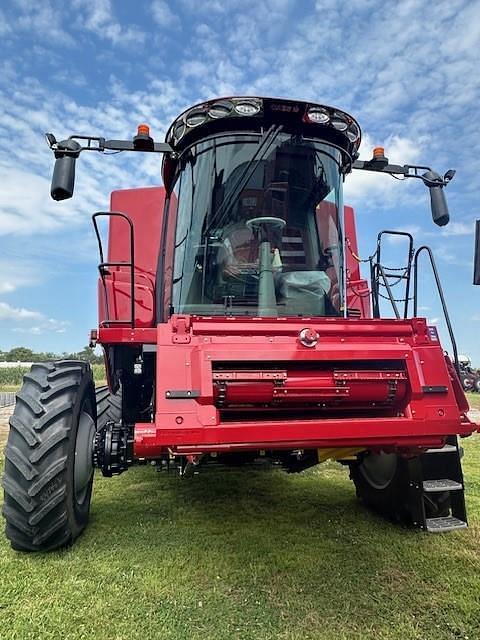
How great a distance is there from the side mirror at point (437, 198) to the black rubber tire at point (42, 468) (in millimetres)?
2927

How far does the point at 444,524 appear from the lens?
3422 millimetres

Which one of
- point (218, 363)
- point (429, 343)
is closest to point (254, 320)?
point (218, 363)

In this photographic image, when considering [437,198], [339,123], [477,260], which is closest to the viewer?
[477,260]

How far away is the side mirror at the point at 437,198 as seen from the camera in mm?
3920

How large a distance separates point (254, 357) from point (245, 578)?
4.45ft

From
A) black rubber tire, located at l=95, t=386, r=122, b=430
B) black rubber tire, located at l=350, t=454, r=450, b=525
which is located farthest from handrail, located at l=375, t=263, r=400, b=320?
black rubber tire, located at l=95, t=386, r=122, b=430

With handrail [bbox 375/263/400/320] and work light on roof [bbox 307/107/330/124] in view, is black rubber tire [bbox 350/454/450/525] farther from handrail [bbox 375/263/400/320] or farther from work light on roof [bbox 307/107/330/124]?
work light on roof [bbox 307/107/330/124]

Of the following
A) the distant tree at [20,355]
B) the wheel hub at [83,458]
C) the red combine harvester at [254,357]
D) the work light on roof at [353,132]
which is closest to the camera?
the red combine harvester at [254,357]

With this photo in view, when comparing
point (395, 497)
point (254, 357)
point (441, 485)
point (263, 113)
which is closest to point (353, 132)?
point (263, 113)

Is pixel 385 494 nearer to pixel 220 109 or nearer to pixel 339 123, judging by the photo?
pixel 339 123

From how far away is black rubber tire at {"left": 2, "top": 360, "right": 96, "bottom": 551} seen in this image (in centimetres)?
314

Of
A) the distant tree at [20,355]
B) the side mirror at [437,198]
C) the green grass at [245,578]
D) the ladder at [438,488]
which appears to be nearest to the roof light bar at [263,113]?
the side mirror at [437,198]

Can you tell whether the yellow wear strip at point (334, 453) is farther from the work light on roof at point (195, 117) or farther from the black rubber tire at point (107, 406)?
the black rubber tire at point (107, 406)

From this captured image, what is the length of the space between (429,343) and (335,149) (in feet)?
5.38
